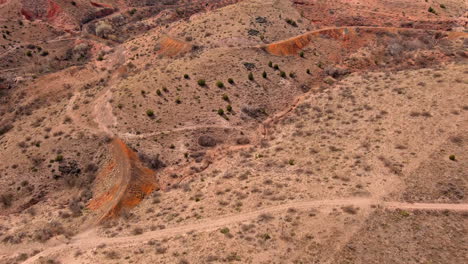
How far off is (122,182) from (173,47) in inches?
1321

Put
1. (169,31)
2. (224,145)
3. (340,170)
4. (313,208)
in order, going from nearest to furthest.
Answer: (313,208) < (340,170) < (224,145) < (169,31)

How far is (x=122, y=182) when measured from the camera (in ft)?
129

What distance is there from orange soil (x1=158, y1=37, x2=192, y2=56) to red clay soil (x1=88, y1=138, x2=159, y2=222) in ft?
82.2

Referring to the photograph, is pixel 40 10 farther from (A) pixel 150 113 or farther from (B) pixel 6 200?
(B) pixel 6 200

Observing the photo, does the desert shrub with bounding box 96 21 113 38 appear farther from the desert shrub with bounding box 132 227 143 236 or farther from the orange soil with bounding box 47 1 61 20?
the desert shrub with bounding box 132 227 143 236

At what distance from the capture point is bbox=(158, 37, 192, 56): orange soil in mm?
63681

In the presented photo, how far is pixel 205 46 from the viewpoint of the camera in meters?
63.5

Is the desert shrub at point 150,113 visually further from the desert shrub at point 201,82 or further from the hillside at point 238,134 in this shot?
the desert shrub at point 201,82

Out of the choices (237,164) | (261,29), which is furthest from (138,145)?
(261,29)

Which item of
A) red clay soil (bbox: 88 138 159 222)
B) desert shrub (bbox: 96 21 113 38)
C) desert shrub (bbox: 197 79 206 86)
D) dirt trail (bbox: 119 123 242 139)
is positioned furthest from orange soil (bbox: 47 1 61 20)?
red clay soil (bbox: 88 138 159 222)

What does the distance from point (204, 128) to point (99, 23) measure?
4861 cm

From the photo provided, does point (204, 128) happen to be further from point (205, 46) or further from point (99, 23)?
point (99, 23)

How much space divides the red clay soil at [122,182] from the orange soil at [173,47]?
25.1 metres

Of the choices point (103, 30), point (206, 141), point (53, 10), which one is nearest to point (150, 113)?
point (206, 141)
